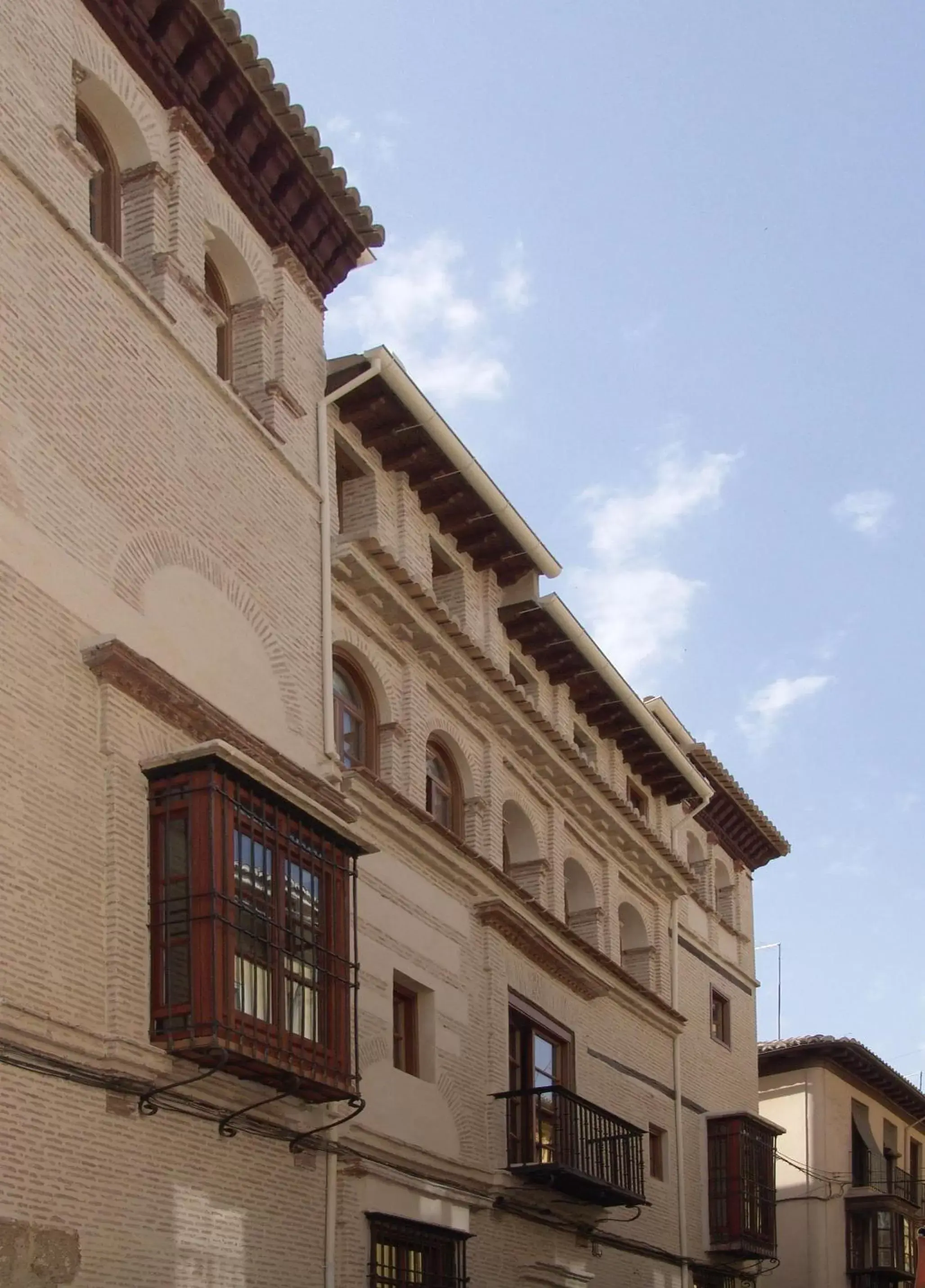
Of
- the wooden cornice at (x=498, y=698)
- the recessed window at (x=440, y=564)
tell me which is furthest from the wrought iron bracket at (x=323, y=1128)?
the recessed window at (x=440, y=564)

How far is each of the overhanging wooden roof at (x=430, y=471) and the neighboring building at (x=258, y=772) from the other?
0.04 metres

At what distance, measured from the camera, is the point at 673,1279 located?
23.0 metres

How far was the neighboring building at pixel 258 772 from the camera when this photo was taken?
40.0 ft

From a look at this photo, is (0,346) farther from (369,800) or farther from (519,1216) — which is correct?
(519,1216)

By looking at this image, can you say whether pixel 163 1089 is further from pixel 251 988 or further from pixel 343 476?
pixel 343 476

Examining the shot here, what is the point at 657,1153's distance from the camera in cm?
2370

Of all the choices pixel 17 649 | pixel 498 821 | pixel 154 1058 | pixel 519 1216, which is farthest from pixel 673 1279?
pixel 17 649

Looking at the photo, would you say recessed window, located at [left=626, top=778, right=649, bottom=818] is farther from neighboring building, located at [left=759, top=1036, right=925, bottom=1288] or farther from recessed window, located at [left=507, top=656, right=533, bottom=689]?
neighboring building, located at [left=759, top=1036, right=925, bottom=1288]

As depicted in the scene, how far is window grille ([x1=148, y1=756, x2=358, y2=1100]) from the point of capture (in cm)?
1252

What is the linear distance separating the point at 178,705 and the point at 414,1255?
5720mm

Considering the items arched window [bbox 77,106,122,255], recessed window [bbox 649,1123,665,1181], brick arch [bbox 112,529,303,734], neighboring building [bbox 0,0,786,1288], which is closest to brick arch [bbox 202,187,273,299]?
neighboring building [bbox 0,0,786,1288]

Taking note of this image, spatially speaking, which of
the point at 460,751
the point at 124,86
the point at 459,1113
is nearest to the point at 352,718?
the point at 460,751

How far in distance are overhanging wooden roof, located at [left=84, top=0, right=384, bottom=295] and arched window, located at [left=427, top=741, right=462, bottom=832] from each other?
477 cm

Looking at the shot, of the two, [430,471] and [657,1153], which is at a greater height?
[430,471]
